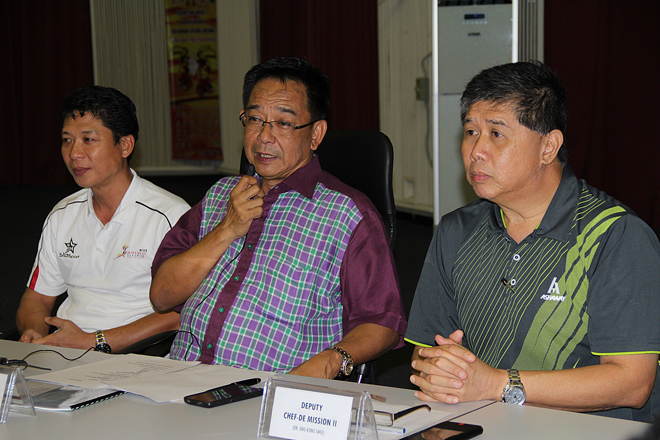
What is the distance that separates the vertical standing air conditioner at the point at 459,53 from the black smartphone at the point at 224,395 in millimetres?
3251

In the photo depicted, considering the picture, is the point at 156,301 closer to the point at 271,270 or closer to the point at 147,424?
the point at 271,270

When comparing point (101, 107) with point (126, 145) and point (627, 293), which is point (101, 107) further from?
point (627, 293)

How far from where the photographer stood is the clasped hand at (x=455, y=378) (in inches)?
45.8

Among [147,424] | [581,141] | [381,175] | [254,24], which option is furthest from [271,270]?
[254,24]

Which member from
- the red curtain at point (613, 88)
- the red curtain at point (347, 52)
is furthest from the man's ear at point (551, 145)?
the red curtain at point (347, 52)

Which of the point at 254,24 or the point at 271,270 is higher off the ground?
the point at 254,24

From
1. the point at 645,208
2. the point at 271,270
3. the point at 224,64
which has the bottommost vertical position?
the point at 645,208

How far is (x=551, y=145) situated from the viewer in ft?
4.65

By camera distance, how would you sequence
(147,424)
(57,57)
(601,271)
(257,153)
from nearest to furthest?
(147,424)
(601,271)
(257,153)
(57,57)

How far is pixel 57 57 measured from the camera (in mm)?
8961

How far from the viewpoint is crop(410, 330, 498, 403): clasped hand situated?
3.81 ft

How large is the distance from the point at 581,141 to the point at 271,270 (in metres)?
3.58

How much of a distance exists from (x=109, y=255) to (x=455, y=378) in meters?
1.33

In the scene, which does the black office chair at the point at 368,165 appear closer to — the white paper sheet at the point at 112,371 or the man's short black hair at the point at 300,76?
the man's short black hair at the point at 300,76
